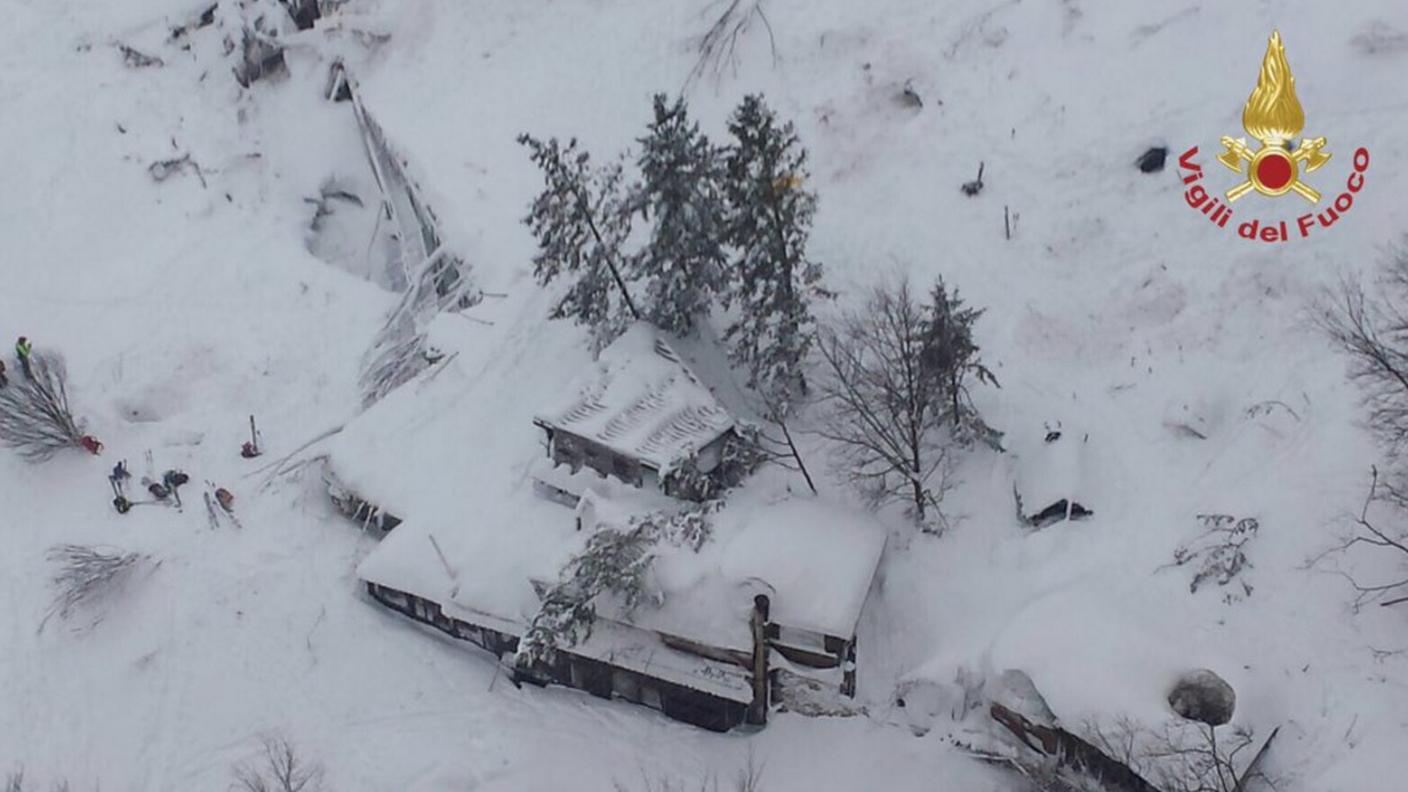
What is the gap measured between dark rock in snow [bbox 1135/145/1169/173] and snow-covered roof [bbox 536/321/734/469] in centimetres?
1382

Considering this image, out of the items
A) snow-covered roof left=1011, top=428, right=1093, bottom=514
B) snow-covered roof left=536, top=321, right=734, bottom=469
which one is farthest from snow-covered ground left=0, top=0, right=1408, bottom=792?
snow-covered roof left=536, top=321, right=734, bottom=469

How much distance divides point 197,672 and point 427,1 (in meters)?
26.7

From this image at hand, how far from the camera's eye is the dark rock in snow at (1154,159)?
35500 millimetres

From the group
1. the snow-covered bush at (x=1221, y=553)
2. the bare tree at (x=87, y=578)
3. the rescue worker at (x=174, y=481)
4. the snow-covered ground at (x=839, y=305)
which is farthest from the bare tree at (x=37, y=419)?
the snow-covered bush at (x=1221, y=553)

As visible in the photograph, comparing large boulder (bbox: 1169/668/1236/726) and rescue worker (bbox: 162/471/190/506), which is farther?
rescue worker (bbox: 162/471/190/506)

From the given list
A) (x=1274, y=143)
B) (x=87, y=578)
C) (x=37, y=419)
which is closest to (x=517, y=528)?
(x=87, y=578)

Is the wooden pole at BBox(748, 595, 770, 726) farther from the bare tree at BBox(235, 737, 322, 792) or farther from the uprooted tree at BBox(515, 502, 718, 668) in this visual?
the bare tree at BBox(235, 737, 322, 792)

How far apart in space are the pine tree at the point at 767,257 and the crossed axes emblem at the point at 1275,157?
11.8m

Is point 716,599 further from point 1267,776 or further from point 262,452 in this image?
point 262,452

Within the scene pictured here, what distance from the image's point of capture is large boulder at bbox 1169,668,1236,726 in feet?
87.2

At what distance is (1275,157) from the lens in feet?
114

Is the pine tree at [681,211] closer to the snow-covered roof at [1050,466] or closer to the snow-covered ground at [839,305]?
the snow-covered ground at [839,305]

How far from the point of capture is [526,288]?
3841cm

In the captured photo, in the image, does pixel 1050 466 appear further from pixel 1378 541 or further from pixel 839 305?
pixel 839 305
